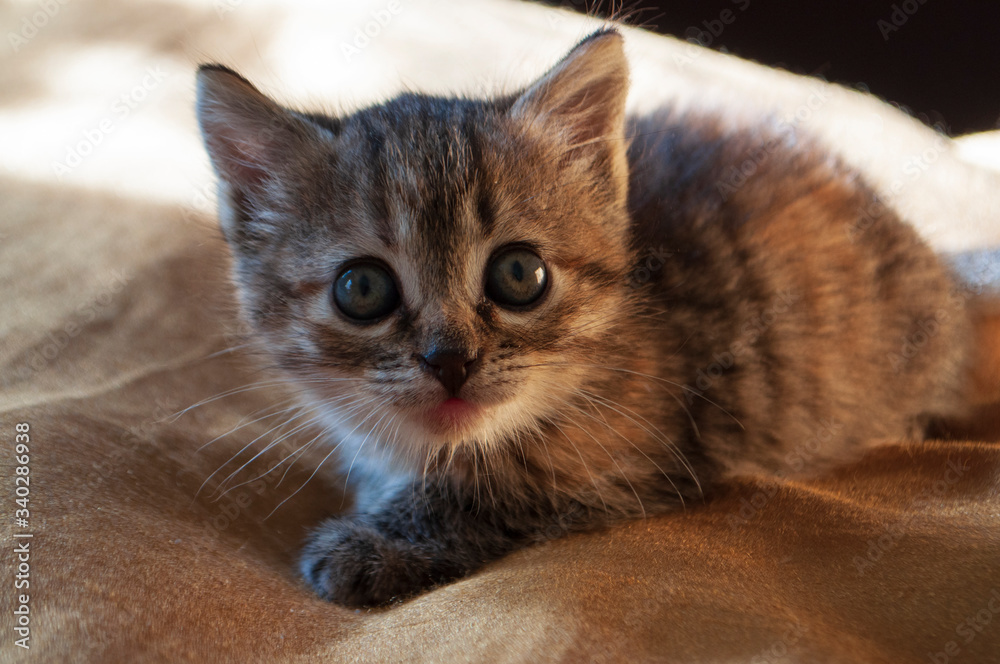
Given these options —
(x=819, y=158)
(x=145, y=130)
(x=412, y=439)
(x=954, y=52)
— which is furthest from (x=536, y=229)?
(x=145, y=130)

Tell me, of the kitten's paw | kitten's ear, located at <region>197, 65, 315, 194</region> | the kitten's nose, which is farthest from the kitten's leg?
kitten's ear, located at <region>197, 65, 315, 194</region>

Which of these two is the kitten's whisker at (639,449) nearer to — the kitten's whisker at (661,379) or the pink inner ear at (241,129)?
the kitten's whisker at (661,379)

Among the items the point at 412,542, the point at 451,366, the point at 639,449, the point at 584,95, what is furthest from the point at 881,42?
the point at 412,542

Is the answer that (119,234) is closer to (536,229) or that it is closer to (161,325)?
(161,325)

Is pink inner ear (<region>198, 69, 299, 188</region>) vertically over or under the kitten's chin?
over

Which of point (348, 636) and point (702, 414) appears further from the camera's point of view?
point (702, 414)

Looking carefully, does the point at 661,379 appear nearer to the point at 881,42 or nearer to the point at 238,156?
the point at 238,156

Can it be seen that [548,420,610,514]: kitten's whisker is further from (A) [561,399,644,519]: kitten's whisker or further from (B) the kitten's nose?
(B) the kitten's nose
